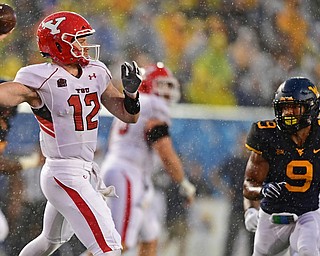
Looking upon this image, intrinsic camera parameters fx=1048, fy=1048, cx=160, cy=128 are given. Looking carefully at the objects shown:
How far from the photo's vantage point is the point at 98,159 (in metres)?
5.28

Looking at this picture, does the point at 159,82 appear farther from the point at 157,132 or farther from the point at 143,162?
the point at 143,162

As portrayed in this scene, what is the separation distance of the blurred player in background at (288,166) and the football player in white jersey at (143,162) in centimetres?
106

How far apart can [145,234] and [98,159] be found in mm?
444

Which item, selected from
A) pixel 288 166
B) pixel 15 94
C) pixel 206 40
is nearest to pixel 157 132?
pixel 206 40

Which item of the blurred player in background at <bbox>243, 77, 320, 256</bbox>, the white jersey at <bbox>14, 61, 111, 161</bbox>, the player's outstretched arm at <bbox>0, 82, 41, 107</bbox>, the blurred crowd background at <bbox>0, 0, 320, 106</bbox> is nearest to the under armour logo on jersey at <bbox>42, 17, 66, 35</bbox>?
the white jersey at <bbox>14, 61, 111, 161</bbox>

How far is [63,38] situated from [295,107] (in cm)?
96

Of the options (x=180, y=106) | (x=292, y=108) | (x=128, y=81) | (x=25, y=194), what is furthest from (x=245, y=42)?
(x=128, y=81)

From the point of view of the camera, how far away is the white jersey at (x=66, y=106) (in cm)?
358

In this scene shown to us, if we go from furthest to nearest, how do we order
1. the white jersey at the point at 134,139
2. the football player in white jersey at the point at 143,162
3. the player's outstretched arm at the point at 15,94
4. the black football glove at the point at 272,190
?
the white jersey at the point at 134,139 < the football player in white jersey at the point at 143,162 < the black football glove at the point at 272,190 < the player's outstretched arm at the point at 15,94

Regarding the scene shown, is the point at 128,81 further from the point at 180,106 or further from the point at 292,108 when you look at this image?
the point at 180,106

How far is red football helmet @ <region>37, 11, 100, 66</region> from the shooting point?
12.0ft

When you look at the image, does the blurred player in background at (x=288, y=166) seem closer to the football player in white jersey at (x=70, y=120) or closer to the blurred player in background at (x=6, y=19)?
the football player in white jersey at (x=70, y=120)

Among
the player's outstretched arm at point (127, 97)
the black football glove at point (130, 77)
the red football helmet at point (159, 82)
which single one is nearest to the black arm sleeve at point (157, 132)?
the red football helmet at point (159, 82)

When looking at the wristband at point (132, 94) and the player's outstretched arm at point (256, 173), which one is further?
the player's outstretched arm at point (256, 173)
